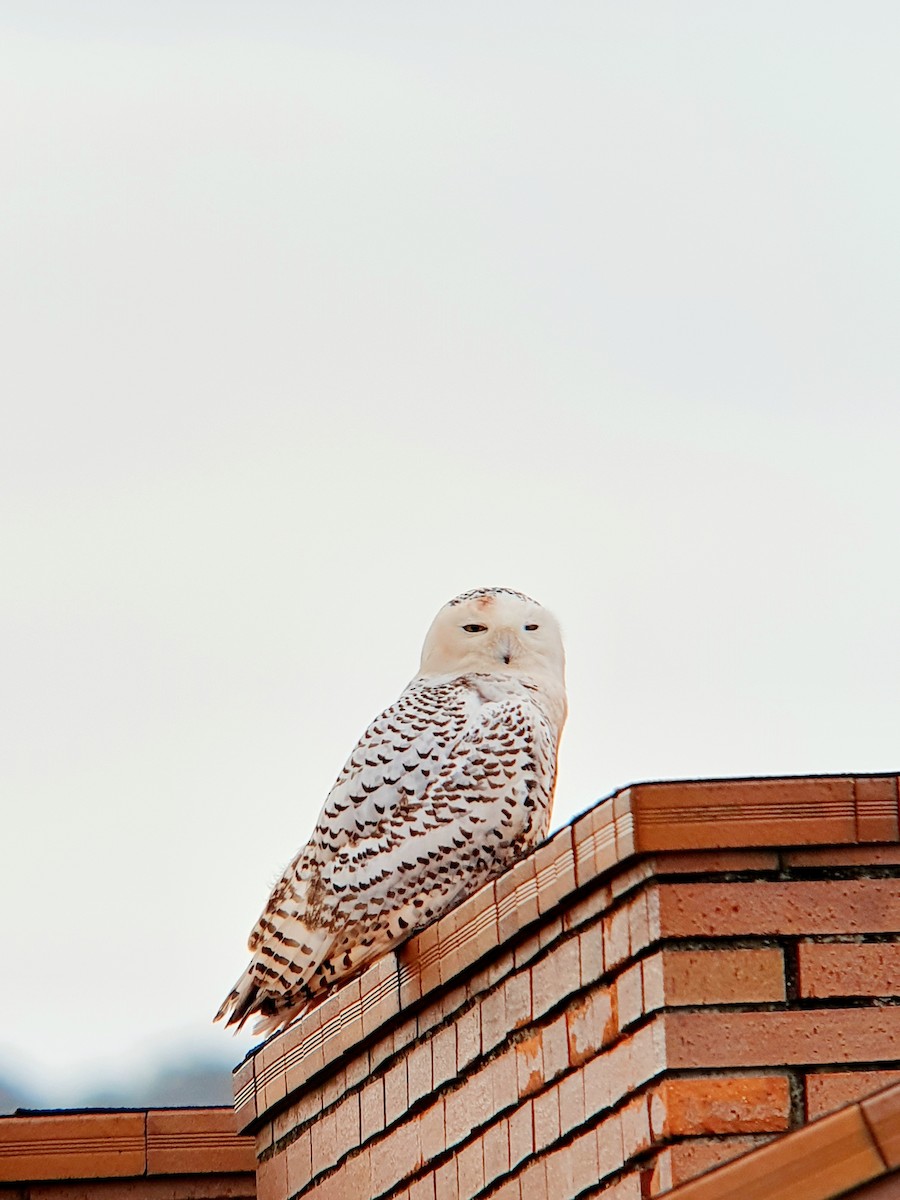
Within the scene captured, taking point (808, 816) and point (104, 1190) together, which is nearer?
point (808, 816)

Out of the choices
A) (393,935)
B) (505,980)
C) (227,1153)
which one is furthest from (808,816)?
(227,1153)

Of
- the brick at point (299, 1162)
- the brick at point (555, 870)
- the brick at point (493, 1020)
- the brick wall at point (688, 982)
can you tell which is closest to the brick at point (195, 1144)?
the brick at point (299, 1162)

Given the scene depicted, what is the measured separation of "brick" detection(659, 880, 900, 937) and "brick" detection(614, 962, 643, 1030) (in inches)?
5.9

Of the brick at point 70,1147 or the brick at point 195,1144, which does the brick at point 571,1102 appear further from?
the brick at point 70,1147

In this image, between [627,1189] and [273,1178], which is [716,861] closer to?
[627,1189]

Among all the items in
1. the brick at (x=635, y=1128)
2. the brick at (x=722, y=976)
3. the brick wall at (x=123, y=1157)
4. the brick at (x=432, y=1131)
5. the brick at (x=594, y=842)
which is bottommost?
the brick at (x=635, y=1128)

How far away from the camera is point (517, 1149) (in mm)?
5484

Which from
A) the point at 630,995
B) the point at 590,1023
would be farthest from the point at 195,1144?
the point at 630,995

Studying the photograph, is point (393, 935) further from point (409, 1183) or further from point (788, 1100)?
point (788, 1100)

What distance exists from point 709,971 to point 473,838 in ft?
8.57

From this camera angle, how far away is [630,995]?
503 cm

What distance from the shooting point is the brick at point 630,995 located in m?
4.98

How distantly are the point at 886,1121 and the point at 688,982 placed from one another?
3.10ft

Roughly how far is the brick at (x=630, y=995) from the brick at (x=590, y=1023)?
32 millimetres
